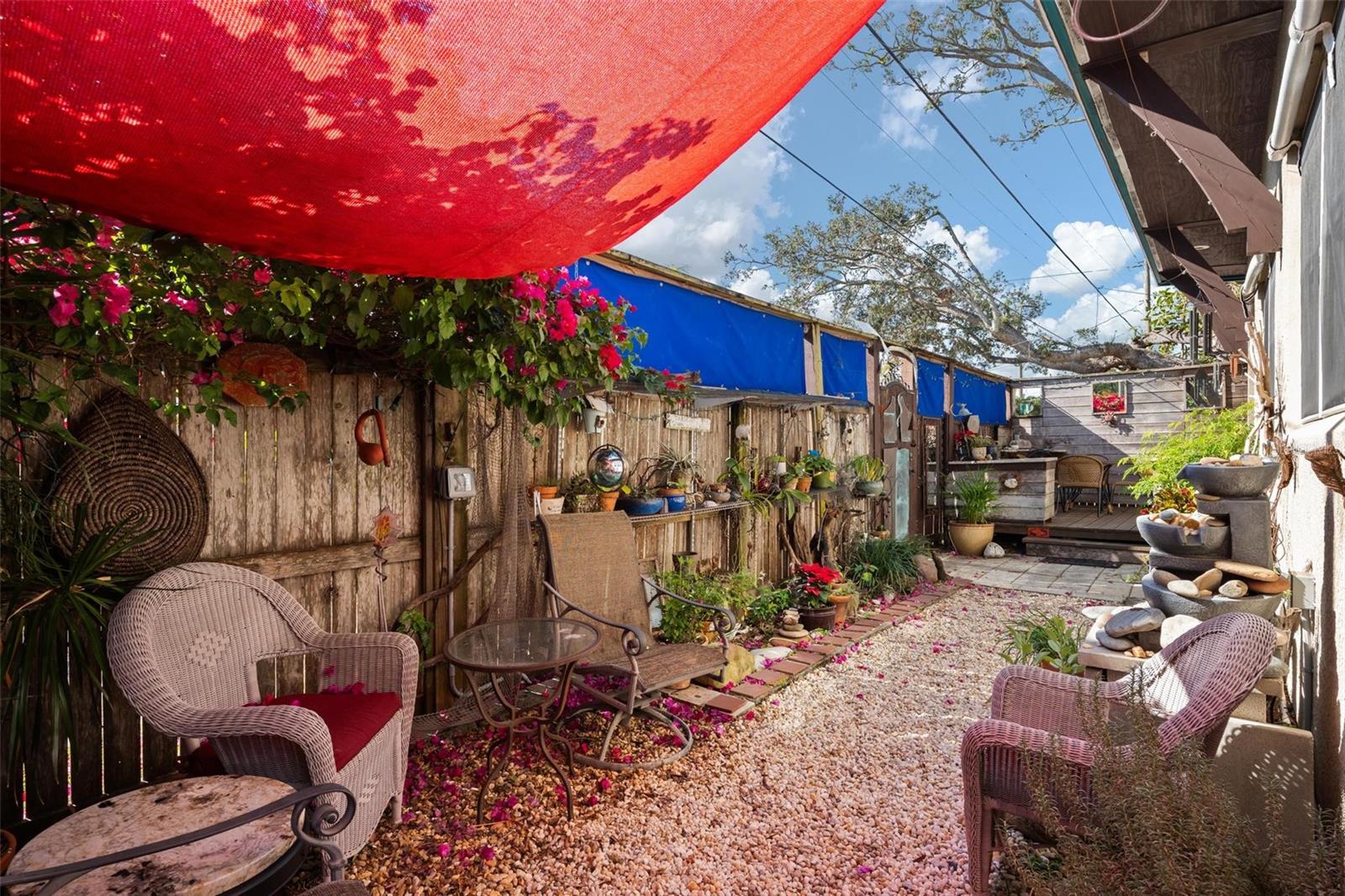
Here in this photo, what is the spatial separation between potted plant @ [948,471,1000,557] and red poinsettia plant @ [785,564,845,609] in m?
3.62

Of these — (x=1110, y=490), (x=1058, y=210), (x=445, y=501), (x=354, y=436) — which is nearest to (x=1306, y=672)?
(x=445, y=501)

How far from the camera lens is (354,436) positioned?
290 cm

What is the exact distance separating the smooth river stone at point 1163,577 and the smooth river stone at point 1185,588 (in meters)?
0.05

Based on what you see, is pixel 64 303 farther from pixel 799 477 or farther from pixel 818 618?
pixel 799 477

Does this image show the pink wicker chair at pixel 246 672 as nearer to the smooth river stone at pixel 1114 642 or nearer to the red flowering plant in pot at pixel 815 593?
the smooth river stone at pixel 1114 642

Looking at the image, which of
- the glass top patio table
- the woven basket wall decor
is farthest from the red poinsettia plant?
the woven basket wall decor

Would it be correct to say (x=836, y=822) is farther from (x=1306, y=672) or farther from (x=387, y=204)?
(x=387, y=204)

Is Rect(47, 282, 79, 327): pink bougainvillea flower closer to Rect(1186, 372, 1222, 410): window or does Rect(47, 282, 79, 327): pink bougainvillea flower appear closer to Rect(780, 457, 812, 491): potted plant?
Rect(780, 457, 812, 491): potted plant

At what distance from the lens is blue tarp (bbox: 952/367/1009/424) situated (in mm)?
9508

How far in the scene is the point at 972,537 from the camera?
8.27 m

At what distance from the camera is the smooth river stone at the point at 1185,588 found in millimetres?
2889

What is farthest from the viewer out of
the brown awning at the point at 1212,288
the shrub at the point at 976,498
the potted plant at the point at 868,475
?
the shrub at the point at 976,498

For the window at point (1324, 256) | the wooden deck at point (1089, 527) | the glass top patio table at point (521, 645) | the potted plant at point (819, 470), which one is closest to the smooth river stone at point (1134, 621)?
the window at point (1324, 256)

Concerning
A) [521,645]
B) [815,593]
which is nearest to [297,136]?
[521,645]
